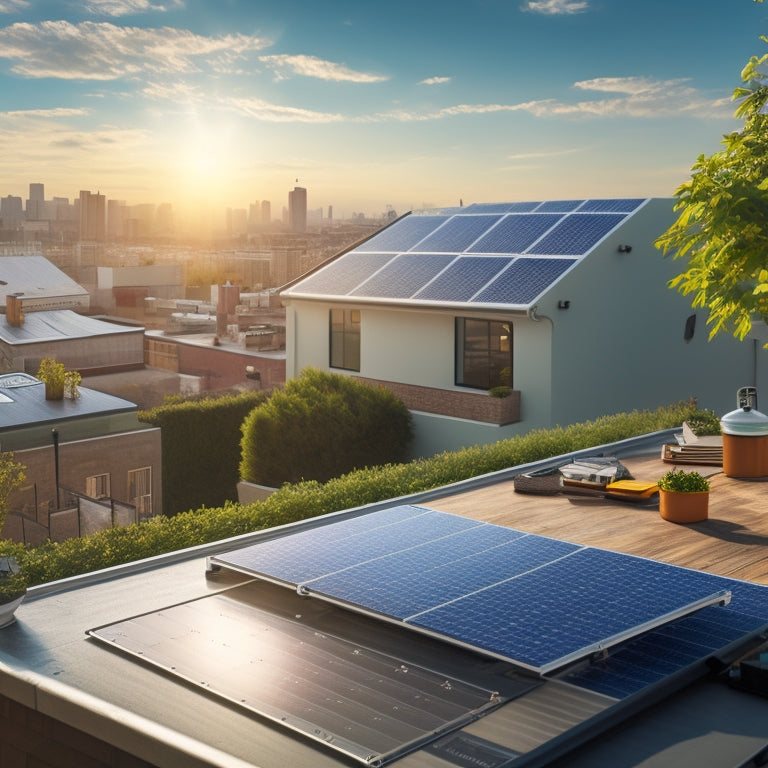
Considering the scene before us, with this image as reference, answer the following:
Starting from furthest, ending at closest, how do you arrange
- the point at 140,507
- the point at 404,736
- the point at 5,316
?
the point at 5,316
the point at 140,507
the point at 404,736

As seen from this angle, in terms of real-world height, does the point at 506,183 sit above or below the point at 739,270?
above

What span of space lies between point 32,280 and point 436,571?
4662 cm

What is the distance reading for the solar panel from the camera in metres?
5.30

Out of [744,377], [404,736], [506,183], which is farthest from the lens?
[506,183]

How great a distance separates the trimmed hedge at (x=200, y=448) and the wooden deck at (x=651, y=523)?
16.1m

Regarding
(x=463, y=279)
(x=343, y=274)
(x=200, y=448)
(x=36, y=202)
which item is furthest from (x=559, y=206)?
(x=36, y=202)

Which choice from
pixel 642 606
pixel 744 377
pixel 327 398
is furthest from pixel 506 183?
pixel 642 606

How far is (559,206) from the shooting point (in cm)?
2658

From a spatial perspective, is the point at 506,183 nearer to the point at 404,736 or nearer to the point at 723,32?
the point at 723,32

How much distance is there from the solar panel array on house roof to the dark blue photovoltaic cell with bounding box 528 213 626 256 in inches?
1.0

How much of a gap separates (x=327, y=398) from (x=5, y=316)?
81.2ft

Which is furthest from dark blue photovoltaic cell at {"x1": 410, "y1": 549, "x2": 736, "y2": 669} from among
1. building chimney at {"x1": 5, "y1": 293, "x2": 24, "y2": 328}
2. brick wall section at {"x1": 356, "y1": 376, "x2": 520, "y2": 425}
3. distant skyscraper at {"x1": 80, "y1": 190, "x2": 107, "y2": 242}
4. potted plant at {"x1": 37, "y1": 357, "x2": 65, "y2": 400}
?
distant skyscraper at {"x1": 80, "y1": 190, "x2": 107, "y2": 242}

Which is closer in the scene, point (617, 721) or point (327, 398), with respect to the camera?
point (617, 721)

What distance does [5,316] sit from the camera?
4169 cm
